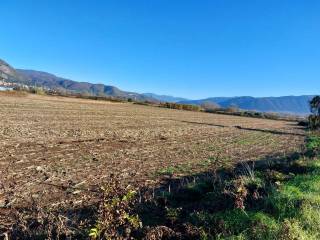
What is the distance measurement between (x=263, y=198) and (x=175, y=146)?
13.4 meters

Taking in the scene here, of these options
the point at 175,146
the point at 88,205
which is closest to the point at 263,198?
the point at 88,205

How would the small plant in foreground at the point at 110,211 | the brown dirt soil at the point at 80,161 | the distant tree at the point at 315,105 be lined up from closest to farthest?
the small plant in foreground at the point at 110,211 → the brown dirt soil at the point at 80,161 → the distant tree at the point at 315,105

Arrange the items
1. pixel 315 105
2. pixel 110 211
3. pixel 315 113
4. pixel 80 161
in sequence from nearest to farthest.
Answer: pixel 110 211 → pixel 80 161 → pixel 315 105 → pixel 315 113

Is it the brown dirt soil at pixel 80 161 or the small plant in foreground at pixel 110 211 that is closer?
the small plant in foreground at pixel 110 211

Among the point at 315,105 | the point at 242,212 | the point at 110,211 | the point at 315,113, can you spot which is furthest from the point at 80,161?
the point at 315,113

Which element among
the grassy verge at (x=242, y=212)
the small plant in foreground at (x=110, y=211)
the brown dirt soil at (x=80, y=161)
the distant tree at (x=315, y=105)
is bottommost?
the brown dirt soil at (x=80, y=161)

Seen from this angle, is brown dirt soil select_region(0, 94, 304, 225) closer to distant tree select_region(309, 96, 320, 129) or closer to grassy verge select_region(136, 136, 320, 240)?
grassy verge select_region(136, 136, 320, 240)

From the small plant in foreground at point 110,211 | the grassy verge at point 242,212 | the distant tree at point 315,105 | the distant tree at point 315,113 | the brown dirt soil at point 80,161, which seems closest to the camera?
the small plant in foreground at point 110,211

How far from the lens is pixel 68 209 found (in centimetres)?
886

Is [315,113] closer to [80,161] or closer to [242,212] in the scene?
[80,161]

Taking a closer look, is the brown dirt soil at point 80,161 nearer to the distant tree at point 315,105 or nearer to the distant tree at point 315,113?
the distant tree at point 315,105

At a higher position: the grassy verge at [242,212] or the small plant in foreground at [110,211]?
the small plant in foreground at [110,211]

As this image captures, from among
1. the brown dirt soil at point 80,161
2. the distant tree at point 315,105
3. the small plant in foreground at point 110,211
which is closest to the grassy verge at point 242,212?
the small plant in foreground at point 110,211

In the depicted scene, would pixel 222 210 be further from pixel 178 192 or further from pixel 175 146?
pixel 175 146
